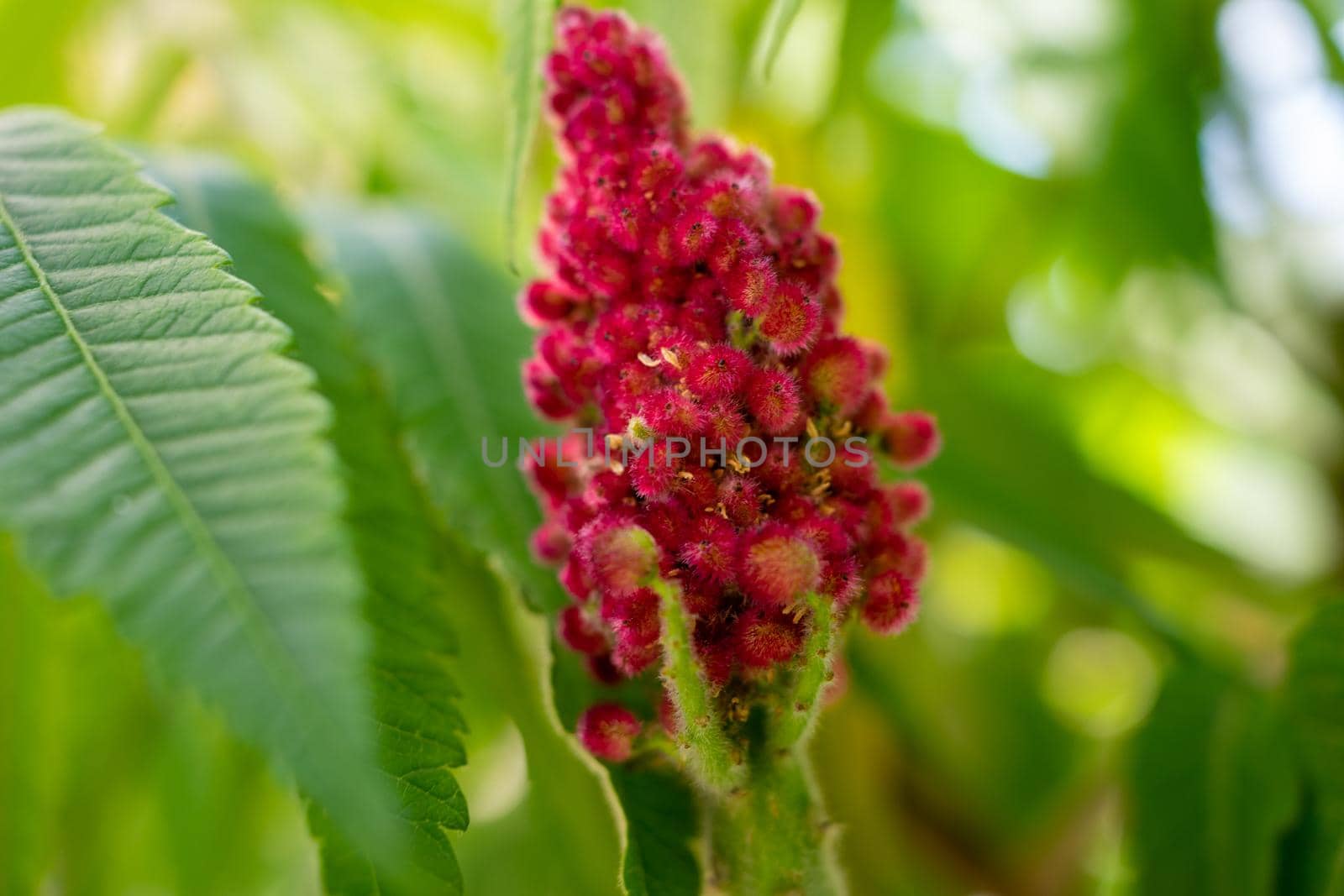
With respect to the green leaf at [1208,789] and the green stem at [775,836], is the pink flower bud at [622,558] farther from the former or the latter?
the green leaf at [1208,789]

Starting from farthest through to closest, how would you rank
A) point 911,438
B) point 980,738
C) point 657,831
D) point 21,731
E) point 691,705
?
point 980,738, point 21,731, point 911,438, point 657,831, point 691,705

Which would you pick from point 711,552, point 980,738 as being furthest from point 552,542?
point 980,738

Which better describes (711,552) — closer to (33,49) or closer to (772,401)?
(772,401)

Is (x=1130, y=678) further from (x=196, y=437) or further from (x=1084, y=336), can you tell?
(x=196, y=437)

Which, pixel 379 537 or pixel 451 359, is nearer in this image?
pixel 379 537

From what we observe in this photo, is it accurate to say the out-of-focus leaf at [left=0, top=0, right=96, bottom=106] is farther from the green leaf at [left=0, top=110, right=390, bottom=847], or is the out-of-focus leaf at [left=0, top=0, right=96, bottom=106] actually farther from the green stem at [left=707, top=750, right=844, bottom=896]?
the green stem at [left=707, top=750, right=844, bottom=896]

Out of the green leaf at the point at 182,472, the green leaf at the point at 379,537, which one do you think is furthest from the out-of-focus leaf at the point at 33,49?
the green leaf at the point at 182,472
